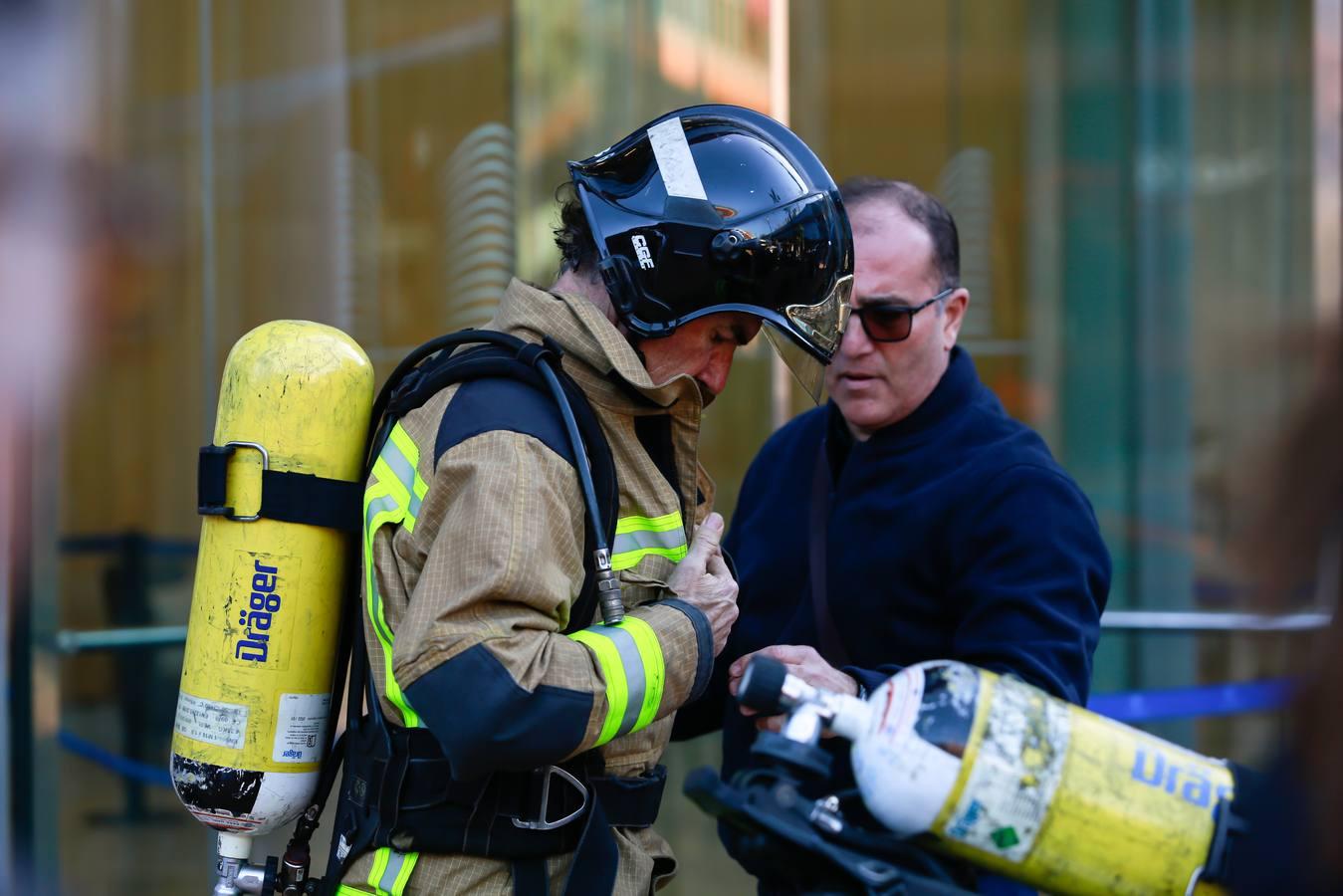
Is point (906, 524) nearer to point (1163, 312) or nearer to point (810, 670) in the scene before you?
point (810, 670)

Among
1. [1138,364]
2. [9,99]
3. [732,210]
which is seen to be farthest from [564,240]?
[1138,364]

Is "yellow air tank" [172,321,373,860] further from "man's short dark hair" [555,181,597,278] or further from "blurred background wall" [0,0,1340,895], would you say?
"blurred background wall" [0,0,1340,895]

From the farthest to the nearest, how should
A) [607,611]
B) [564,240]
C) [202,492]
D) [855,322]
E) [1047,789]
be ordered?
[855,322], [564,240], [202,492], [607,611], [1047,789]

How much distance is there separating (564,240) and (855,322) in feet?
2.22

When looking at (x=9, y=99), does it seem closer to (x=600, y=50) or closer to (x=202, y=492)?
(x=600, y=50)

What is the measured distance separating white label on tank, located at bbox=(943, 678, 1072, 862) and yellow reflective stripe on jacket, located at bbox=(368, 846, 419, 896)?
0.79 meters

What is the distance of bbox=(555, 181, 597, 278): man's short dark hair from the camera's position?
2.12 m

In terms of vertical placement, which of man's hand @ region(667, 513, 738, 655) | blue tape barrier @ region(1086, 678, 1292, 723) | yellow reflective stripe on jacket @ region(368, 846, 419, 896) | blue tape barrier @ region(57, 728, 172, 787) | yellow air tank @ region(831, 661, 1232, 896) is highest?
man's hand @ region(667, 513, 738, 655)

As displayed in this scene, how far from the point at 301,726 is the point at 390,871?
25cm

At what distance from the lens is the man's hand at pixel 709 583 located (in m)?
1.97

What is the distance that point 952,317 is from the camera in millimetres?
2736

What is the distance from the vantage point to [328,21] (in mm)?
5480

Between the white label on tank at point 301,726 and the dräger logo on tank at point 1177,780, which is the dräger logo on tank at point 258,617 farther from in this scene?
the dräger logo on tank at point 1177,780

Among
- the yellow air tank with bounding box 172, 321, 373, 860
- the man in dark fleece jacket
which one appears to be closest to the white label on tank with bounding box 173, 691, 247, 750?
the yellow air tank with bounding box 172, 321, 373, 860
